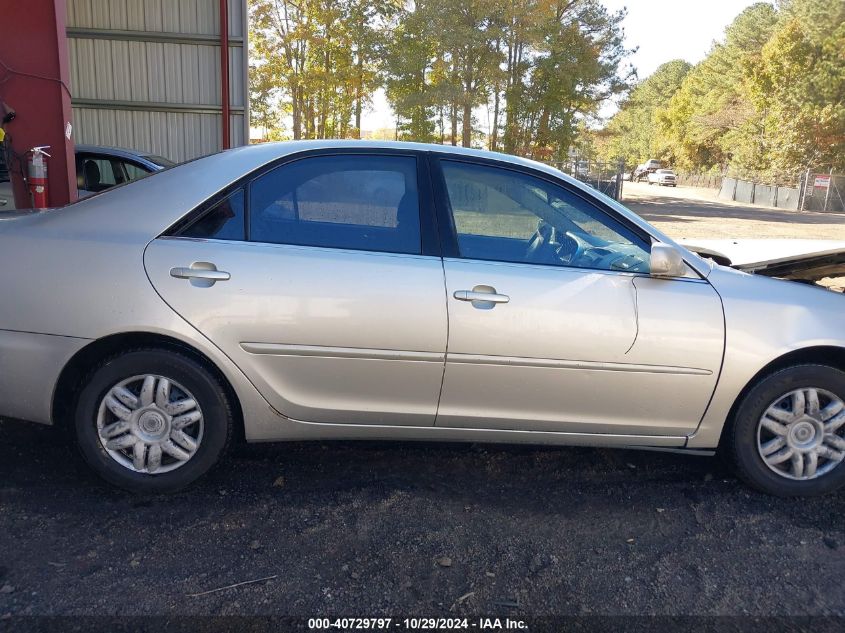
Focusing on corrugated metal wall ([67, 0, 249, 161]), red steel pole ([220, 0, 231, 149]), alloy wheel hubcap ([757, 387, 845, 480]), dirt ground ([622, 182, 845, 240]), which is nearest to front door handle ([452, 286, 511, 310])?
alloy wheel hubcap ([757, 387, 845, 480])

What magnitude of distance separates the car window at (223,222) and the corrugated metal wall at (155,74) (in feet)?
36.2

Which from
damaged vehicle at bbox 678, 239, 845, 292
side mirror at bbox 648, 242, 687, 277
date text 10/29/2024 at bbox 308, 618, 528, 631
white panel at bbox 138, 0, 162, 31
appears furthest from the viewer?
white panel at bbox 138, 0, 162, 31

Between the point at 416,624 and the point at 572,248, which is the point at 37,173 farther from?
the point at 416,624

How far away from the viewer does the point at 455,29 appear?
74.8 feet

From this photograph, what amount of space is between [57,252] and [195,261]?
617 mm

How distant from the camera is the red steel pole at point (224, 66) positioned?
42.2ft

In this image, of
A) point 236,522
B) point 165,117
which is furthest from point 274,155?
point 165,117

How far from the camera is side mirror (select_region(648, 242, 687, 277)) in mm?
3293

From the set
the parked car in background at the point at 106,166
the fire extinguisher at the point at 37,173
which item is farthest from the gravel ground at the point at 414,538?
the parked car in background at the point at 106,166

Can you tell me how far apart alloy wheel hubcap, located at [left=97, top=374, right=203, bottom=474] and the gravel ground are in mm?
199

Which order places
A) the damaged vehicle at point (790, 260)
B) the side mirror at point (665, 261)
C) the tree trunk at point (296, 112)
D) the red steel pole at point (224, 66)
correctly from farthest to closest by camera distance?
the tree trunk at point (296, 112), the red steel pole at point (224, 66), the damaged vehicle at point (790, 260), the side mirror at point (665, 261)

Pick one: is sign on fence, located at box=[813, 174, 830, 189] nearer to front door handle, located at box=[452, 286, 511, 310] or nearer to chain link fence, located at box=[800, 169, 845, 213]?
chain link fence, located at box=[800, 169, 845, 213]

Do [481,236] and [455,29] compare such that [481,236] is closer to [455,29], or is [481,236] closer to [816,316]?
[816,316]

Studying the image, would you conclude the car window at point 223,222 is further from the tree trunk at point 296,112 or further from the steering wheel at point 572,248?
the tree trunk at point 296,112
